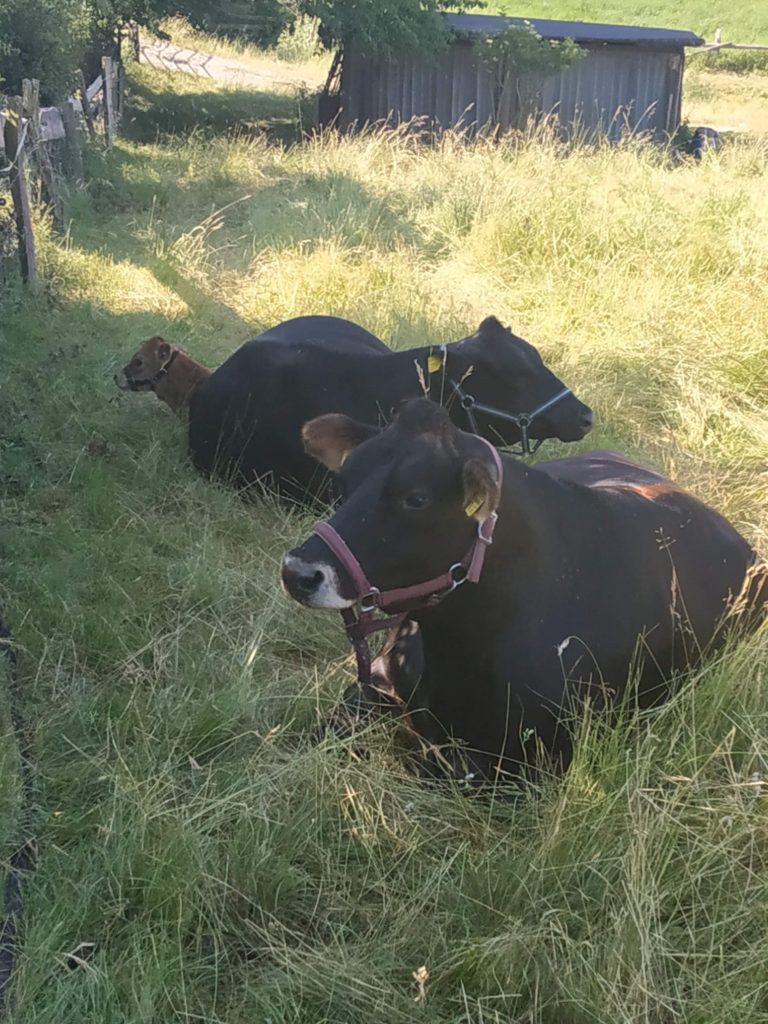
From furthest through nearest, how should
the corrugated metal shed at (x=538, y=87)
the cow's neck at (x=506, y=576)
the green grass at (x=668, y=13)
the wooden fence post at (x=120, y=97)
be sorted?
the green grass at (x=668, y=13) < the corrugated metal shed at (x=538, y=87) < the wooden fence post at (x=120, y=97) < the cow's neck at (x=506, y=576)

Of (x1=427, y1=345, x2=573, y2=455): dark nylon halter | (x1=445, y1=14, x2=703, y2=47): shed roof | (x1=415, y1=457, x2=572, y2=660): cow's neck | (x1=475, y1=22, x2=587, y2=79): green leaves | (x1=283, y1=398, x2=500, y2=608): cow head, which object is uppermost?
(x1=445, y1=14, x2=703, y2=47): shed roof

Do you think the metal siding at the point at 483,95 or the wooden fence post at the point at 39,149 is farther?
the metal siding at the point at 483,95

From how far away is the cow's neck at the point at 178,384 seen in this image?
643cm

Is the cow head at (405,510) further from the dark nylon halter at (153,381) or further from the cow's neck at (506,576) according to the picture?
the dark nylon halter at (153,381)

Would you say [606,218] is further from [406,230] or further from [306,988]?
[306,988]

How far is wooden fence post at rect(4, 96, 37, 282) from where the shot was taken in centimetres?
784

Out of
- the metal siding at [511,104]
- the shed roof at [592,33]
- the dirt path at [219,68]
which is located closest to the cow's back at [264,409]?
the metal siding at [511,104]

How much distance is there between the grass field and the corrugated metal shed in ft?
37.5

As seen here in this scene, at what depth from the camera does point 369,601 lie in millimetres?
2951

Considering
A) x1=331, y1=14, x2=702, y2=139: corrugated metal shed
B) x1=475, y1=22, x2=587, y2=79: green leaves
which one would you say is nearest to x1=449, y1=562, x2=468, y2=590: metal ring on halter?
x1=475, y1=22, x2=587, y2=79: green leaves

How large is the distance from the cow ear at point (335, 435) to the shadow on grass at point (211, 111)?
14.8 m

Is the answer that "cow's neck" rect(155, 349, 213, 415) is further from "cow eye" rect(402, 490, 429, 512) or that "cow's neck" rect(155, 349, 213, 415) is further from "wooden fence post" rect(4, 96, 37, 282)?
"cow eye" rect(402, 490, 429, 512)

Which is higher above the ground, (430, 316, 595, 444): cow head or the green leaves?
the green leaves

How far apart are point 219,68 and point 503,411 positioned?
85.2 feet
